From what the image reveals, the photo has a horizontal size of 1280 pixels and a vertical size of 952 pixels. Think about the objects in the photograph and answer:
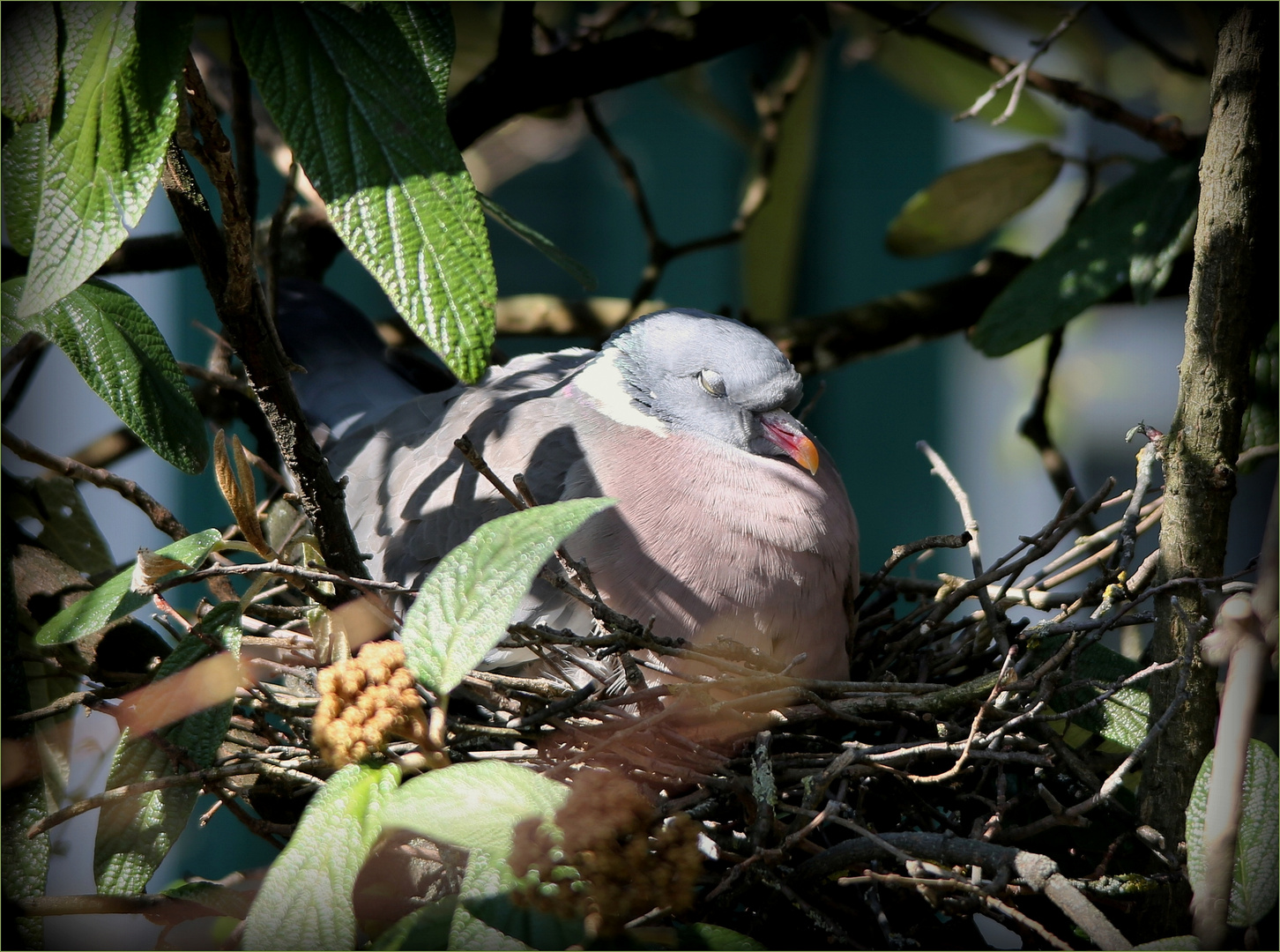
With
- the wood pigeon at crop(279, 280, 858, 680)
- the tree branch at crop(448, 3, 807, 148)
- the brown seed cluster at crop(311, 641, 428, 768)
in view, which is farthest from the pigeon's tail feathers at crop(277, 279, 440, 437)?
the brown seed cluster at crop(311, 641, 428, 768)

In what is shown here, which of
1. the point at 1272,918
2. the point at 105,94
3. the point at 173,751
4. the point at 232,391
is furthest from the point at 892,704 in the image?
the point at 232,391

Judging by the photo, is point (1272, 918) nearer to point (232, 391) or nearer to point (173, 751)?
point (173, 751)

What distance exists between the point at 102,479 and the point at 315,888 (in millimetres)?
816

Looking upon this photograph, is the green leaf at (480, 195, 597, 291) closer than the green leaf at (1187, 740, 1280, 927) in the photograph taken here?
No

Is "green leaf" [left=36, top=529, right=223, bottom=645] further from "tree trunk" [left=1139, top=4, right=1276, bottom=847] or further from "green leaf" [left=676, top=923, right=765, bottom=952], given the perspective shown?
"tree trunk" [left=1139, top=4, right=1276, bottom=847]

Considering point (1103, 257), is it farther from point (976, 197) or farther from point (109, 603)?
point (109, 603)

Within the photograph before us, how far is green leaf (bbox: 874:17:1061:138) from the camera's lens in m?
2.20

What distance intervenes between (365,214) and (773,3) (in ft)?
3.81

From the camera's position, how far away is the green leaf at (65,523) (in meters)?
1.44

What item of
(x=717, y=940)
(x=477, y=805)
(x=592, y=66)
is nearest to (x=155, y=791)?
(x=477, y=805)

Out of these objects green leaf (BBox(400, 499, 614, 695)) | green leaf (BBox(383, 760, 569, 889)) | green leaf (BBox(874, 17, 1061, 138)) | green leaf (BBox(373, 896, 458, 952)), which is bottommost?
green leaf (BBox(373, 896, 458, 952))

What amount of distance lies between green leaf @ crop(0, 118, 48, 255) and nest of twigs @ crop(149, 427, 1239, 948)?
479 millimetres

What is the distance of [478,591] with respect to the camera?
2.52 ft

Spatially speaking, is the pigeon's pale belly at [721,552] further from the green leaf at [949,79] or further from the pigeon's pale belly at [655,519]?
the green leaf at [949,79]
